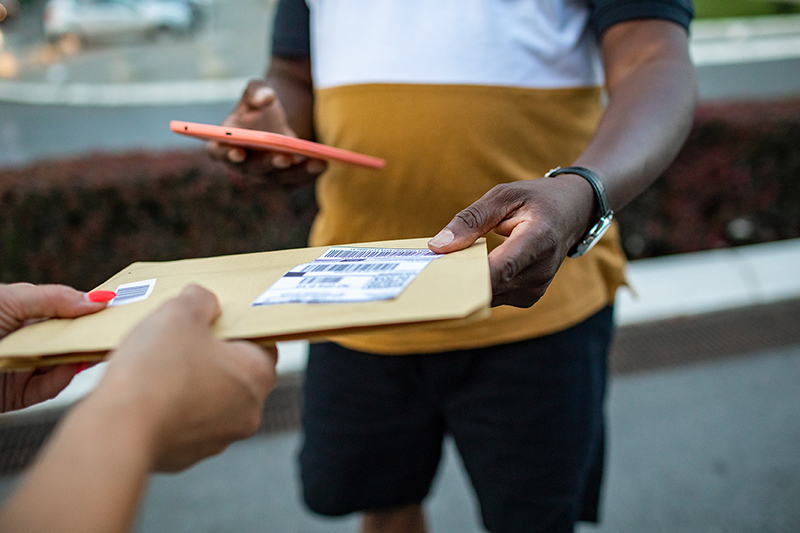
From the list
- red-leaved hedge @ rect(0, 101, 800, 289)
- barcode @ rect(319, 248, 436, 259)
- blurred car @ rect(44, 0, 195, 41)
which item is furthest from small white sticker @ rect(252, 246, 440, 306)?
blurred car @ rect(44, 0, 195, 41)

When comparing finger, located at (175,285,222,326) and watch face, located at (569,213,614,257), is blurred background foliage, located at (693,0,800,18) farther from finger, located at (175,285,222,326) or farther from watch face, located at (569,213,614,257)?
finger, located at (175,285,222,326)

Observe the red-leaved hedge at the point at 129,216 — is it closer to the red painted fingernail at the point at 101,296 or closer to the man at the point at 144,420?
the red painted fingernail at the point at 101,296

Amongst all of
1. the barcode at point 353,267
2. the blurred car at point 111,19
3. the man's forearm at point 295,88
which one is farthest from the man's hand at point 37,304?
the blurred car at point 111,19

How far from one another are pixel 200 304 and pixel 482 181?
71 cm

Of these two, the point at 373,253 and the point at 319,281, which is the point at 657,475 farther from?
the point at 319,281

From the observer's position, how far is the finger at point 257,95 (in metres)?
1.34

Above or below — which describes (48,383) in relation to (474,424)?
above

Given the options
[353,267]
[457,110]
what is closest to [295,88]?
[457,110]

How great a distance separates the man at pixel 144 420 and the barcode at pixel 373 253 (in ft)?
0.66

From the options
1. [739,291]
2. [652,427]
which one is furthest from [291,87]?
[739,291]

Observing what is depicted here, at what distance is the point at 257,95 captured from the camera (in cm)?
134

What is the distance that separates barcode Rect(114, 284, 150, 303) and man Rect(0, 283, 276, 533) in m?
0.15

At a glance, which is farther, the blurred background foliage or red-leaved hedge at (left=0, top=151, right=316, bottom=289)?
the blurred background foliage

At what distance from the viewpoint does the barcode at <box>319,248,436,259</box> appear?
85cm
